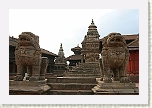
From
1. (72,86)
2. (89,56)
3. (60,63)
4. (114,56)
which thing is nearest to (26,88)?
(72,86)

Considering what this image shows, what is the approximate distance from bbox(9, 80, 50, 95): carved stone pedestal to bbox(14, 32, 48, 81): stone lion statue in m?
0.20

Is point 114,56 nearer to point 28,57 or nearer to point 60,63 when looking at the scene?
point 28,57

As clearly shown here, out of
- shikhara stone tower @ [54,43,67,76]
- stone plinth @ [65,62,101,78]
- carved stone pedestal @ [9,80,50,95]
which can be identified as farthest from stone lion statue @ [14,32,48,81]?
shikhara stone tower @ [54,43,67,76]

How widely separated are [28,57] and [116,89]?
10.9 ft

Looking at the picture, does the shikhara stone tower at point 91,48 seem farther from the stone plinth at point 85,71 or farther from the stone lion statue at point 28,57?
the stone lion statue at point 28,57

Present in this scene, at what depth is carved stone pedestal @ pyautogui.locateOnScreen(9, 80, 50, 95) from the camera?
6848 millimetres

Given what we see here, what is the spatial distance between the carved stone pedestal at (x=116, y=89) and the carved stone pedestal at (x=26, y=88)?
197 centimetres

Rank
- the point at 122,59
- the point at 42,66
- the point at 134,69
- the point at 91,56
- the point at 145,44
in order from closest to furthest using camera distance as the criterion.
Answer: the point at 145,44 → the point at 122,59 → the point at 42,66 → the point at 134,69 → the point at 91,56

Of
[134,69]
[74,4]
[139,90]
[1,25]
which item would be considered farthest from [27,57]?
[134,69]

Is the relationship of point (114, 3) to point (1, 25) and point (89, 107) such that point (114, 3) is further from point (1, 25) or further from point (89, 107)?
point (1, 25)

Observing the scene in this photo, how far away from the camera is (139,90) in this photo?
6438mm

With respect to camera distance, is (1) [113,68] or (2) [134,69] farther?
(2) [134,69]

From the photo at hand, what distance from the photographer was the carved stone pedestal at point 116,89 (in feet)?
22.0

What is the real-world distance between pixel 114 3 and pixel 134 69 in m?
13.3
